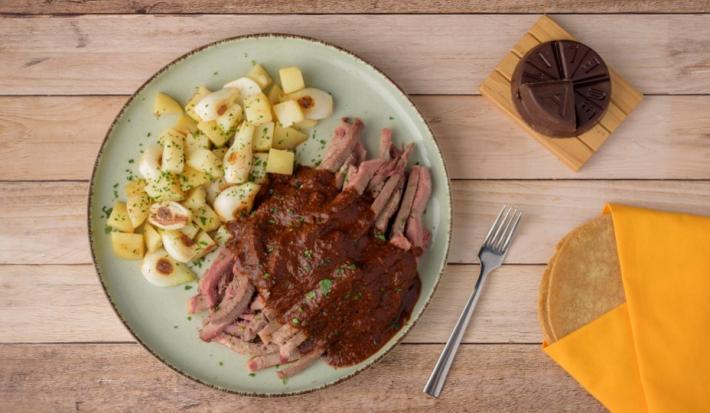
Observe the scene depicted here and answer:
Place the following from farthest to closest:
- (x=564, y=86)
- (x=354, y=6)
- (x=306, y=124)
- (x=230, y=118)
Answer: (x=354, y=6)
(x=306, y=124)
(x=230, y=118)
(x=564, y=86)

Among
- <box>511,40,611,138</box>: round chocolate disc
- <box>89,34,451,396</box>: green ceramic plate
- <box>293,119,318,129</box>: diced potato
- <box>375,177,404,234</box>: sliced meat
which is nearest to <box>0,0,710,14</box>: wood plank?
<box>89,34,451,396</box>: green ceramic plate

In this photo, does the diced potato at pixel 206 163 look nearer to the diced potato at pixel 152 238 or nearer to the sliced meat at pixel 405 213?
the diced potato at pixel 152 238

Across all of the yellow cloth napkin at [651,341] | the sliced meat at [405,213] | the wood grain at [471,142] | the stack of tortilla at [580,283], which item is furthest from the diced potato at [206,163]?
the yellow cloth napkin at [651,341]

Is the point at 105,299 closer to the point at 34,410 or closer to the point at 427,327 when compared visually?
the point at 34,410

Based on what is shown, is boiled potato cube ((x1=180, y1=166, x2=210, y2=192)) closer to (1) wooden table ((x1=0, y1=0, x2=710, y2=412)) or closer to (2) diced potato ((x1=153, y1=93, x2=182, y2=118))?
(2) diced potato ((x1=153, y1=93, x2=182, y2=118))

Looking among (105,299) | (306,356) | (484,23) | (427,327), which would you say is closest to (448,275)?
(427,327)

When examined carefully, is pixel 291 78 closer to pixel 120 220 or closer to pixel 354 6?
pixel 354 6

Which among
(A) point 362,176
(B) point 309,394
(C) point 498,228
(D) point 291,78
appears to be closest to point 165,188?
(D) point 291,78

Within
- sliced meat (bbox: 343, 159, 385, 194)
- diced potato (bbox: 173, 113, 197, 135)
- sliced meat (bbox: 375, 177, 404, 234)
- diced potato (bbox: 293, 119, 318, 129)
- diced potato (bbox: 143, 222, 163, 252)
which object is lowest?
diced potato (bbox: 143, 222, 163, 252)
